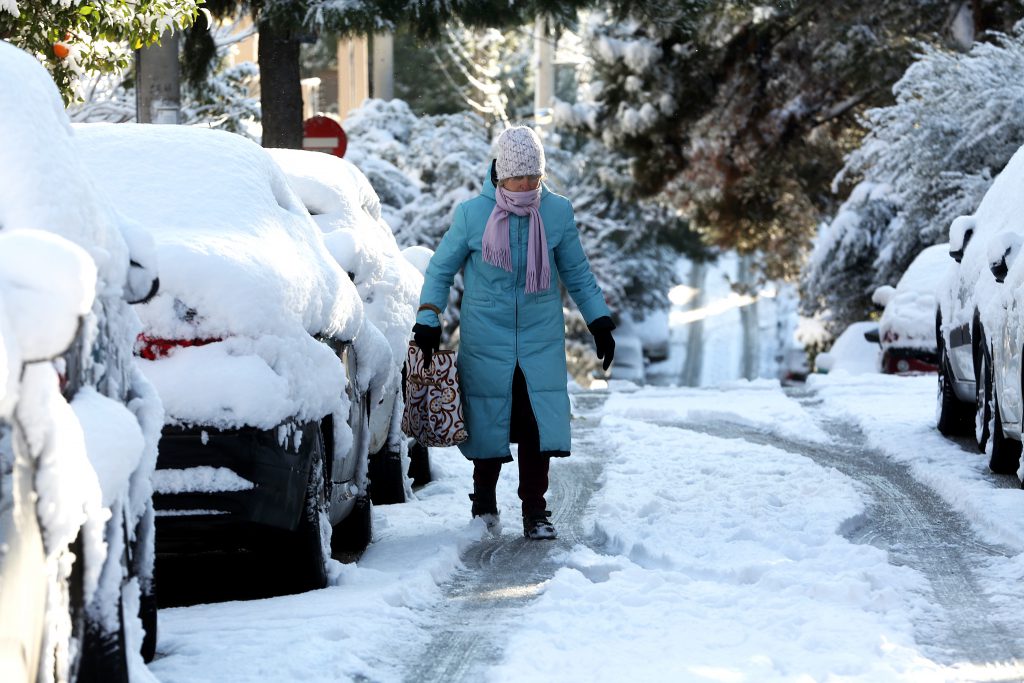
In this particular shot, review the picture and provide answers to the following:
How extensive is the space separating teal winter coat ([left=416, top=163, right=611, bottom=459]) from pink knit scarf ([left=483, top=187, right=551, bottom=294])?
58mm

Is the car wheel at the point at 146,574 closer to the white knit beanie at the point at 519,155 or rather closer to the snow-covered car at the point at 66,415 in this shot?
the snow-covered car at the point at 66,415

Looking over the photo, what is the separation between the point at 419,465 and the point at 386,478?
1.13m

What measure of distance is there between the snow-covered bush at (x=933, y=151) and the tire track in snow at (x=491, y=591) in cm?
1346

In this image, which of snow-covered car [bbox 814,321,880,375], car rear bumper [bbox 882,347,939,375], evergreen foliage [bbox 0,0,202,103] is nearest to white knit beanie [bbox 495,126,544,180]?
evergreen foliage [bbox 0,0,202,103]

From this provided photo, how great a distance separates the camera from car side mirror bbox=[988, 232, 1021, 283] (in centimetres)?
913

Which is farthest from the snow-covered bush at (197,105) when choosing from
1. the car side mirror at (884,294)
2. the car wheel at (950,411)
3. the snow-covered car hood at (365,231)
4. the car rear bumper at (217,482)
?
the car rear bumper at (217,482)

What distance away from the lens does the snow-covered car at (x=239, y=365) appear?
5828mm

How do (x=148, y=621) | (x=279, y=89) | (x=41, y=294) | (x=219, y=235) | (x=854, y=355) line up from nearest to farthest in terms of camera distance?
(x=41, y=294), (x=148, y=621), (x=219, y=235), (x=279, y=89), (x=854, y=355)

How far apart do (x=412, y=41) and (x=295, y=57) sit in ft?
5.29

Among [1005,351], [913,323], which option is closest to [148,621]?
[1005,351]

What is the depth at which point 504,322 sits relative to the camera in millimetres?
7953

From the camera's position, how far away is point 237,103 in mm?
21531

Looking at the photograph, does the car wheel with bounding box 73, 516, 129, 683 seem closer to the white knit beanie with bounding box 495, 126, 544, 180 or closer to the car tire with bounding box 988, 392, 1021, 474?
the white knit beanie with bounding box 495, 126, 544, 180

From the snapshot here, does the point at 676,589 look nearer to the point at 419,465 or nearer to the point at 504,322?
the point at 504,322
